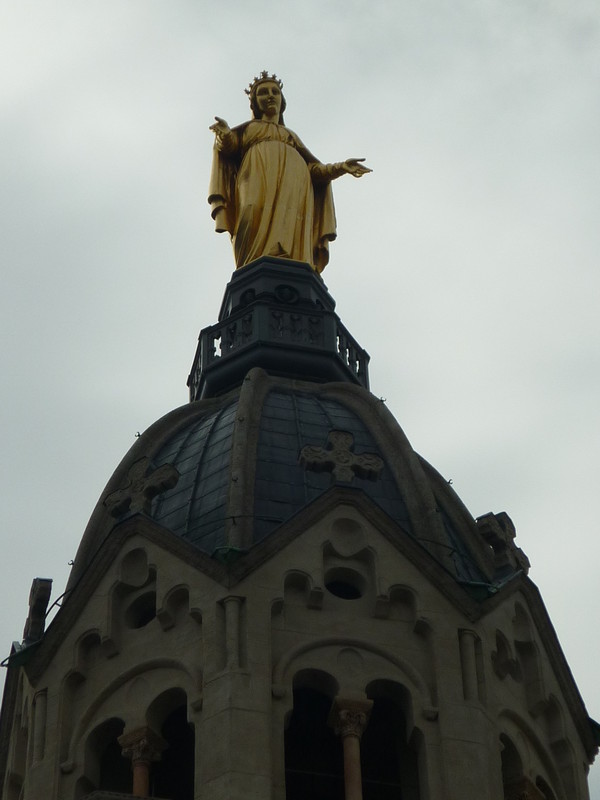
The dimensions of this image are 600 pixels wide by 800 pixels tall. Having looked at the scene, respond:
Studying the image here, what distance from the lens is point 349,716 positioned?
4288 cm

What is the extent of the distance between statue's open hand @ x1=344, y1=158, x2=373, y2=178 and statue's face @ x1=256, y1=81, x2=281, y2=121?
2333 mm

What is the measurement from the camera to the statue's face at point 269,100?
6053 centimetres

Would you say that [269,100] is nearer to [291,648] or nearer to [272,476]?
[272,476]

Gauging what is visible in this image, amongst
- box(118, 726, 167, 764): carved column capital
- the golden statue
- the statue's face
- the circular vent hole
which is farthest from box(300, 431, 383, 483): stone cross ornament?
the statue's face

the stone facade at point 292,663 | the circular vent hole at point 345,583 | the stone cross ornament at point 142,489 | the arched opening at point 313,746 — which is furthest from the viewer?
the stone cross ornament at point 142,489

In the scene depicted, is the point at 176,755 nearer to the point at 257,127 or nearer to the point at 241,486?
the point at 241,486

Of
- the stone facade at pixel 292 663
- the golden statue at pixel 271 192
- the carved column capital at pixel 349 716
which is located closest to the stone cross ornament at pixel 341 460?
the stone facade at pixel 292 663

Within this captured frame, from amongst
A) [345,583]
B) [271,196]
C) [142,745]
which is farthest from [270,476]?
[271,196]

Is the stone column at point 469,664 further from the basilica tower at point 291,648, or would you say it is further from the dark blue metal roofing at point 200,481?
the dark blue metal roofing at point 200,481

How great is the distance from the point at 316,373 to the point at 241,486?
8079mm

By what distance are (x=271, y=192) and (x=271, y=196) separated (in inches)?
4.0

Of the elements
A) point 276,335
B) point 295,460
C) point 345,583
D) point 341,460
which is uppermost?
point 276,335

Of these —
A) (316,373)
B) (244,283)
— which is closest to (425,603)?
(316,373)

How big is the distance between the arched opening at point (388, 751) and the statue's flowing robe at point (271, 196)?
635 inches
